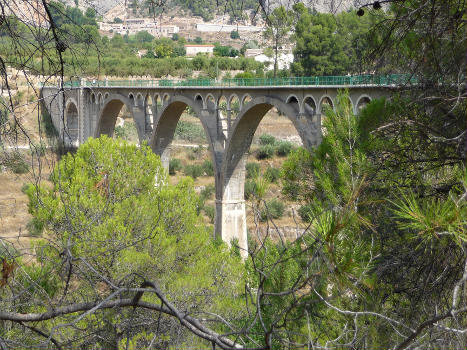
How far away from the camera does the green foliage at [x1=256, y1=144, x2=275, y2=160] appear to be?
115 ft

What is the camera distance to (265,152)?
34.9 meters

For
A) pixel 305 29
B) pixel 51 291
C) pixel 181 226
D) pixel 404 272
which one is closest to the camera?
→ pixel 404 272

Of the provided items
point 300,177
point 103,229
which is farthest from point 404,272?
point 103,229

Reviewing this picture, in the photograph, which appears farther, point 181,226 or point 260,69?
point 260,69

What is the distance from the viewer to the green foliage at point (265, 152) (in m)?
35.0

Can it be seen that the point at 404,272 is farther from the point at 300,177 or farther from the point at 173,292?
the point at 173,292

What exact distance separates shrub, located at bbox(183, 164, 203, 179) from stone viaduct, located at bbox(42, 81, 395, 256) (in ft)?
15.1

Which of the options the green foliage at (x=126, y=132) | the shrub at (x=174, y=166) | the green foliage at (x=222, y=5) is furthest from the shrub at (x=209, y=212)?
the green foliage at (x=222, y=5)

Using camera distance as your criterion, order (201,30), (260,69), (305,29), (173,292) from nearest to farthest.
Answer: (173,292), (305,29), (260,69), (201,30)

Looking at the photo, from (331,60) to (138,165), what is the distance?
15.3 metres

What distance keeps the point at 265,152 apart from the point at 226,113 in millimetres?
13580

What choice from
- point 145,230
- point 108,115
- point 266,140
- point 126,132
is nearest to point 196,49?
point 126,132

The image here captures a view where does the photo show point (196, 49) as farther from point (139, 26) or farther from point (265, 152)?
point (139, 26)

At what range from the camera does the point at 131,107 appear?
26.9 meters
